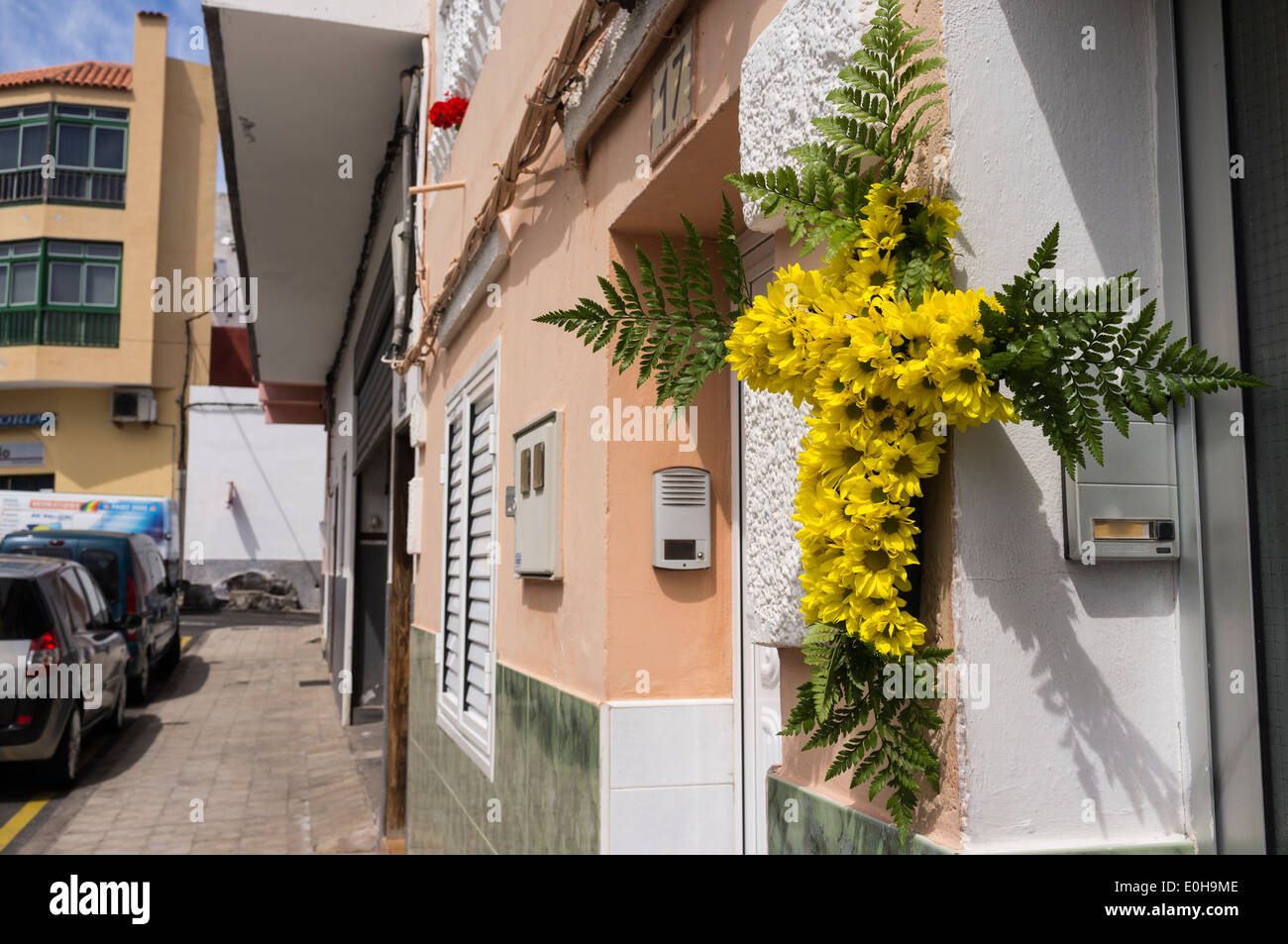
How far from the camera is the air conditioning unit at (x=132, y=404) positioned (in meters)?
23.7

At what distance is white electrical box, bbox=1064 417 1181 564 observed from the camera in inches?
61.4

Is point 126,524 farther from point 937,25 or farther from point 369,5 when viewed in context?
point 937,25

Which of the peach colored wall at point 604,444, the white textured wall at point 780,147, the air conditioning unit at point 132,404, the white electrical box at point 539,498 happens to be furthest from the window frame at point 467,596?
the air conditioning unit at point 132,404

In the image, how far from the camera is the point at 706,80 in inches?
97.6

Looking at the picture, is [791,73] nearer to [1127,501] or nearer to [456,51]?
[1127,501]

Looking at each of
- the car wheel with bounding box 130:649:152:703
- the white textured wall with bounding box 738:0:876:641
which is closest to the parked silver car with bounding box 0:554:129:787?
the car wheel with bounding box 130:649:152:703

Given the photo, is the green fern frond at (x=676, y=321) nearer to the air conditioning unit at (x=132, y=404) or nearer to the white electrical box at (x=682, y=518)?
the white electrical box at (x=682, y=518)

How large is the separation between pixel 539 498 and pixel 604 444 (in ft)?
2.44

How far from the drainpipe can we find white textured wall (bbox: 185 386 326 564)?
65.7ft

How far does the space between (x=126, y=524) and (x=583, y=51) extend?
16843 millimetres

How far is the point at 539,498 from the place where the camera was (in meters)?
3.76

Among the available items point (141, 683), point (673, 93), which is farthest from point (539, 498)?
point (141, 683)

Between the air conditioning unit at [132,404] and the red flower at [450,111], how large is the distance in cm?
2052
